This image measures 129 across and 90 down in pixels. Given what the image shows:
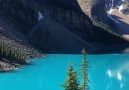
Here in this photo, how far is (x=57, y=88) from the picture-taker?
244 feet

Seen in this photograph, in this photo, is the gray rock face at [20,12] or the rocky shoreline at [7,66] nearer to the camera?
the rocky shoreline at [7,66]

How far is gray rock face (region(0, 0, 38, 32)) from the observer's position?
18112 centimetres

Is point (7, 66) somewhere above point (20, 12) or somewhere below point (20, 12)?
below

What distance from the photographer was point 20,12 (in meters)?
190

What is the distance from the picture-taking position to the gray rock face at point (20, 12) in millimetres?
181125

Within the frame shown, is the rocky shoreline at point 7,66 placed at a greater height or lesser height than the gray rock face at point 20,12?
lesser

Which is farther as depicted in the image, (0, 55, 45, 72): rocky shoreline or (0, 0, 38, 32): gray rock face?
(0, 0, 38, 32): gray rock face

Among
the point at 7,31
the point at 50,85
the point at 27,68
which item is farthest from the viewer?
the point at 7,31

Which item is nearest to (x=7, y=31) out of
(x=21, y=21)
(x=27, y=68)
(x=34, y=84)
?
(x=21, y=21)

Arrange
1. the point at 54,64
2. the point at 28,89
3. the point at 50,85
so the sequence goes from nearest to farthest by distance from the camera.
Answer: the point at 28,89 < the point at 50,85 < the point at 54,64

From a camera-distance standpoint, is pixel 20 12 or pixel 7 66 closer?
pixel 7 66

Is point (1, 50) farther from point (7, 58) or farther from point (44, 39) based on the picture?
point (44, 39)

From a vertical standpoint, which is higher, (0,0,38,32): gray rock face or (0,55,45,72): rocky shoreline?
(0,0,38,32): gray rock face

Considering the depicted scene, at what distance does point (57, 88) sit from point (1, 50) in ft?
123
